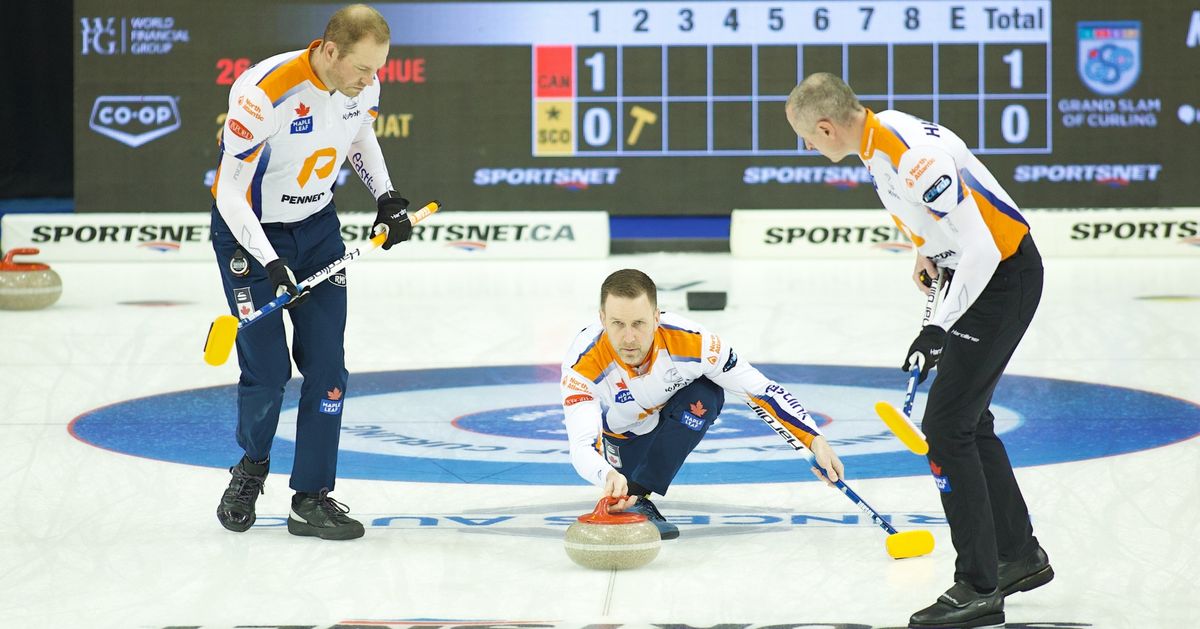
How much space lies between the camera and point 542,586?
401cm

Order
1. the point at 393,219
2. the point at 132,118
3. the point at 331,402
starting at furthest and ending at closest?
the point at 132,118, the point at 393,219, the point at 331,402

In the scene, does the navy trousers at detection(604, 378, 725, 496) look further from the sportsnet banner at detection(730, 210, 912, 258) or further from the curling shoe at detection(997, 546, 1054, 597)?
the sportsnet banner at detection(730, 210, 912, 258)

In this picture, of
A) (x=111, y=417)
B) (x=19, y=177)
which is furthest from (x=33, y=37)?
(x=111, y=417)

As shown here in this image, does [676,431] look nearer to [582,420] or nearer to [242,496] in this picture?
[582,420]

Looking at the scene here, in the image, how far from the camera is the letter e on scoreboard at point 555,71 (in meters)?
14.5

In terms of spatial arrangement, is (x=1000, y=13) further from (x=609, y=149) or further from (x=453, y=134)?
(x=453, y=134)

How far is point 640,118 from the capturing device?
1455cm

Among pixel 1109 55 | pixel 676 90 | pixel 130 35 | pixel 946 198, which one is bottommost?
pixel 946 198

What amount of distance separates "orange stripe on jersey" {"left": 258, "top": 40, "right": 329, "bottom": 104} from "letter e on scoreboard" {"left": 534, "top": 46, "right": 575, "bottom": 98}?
10.1m

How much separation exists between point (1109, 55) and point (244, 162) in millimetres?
11825

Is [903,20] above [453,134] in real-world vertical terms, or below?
above

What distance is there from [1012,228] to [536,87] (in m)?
11.1

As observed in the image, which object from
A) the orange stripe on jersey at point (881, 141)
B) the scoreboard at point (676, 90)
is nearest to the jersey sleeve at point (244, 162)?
the orange stripe on jersey at point (881, 141)

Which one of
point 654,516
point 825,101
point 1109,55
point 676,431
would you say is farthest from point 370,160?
point 1109,55
